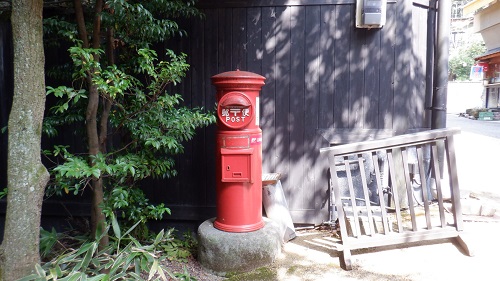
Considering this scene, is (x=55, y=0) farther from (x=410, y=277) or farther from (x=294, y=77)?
(x=410, y=277)

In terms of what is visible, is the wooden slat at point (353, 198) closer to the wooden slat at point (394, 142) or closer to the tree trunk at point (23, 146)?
the wooden slat at point (394, 142)

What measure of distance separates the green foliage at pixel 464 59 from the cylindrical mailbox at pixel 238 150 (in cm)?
4528

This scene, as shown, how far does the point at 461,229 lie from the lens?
377 cm

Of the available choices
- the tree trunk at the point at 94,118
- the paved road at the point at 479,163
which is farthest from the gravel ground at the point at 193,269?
the paved road at the point at 479,163

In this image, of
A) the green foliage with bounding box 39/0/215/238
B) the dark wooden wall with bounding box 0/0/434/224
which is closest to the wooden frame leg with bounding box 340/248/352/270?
the dark wooden wall with bounding box 0/0/434/224

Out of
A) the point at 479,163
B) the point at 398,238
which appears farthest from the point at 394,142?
the point at 479,163

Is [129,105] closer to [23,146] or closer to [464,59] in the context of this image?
[23,146]

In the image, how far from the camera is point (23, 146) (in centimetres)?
267

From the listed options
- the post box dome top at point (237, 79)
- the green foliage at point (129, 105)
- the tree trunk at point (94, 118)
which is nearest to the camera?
the green foliage at point (129, 105)

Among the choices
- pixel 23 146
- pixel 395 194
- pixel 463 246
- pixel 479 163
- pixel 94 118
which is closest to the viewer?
pixel 23 146

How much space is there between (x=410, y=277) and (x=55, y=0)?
4226 mm

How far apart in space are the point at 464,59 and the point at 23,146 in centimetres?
4873

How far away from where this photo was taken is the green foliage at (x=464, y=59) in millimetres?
41766

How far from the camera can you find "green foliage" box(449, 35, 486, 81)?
41.8 metres
